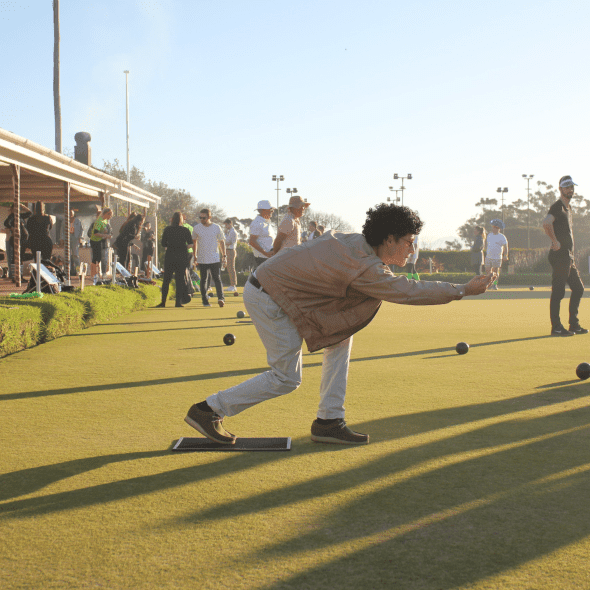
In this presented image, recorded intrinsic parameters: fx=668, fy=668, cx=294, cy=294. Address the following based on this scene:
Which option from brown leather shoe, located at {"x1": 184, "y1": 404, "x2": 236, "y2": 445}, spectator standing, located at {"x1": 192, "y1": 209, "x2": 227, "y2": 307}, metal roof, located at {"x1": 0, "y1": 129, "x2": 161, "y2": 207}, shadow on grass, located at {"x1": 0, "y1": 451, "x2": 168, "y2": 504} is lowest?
shadow on grass, located at {"x1": 0, "y1": 451, "x2": 168, "y2": 504}

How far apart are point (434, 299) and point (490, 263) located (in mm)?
17701

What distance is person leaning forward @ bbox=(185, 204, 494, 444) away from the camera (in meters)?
3.53

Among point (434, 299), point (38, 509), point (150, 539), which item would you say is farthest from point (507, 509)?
point (38, 509)

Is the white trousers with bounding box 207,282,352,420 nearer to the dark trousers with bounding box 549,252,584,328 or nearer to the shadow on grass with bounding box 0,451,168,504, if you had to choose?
the shadow on grass with bounding box 0,451,168,504

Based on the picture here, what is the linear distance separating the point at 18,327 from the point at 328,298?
5380mm

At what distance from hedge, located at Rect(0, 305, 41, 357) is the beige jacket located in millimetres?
4776

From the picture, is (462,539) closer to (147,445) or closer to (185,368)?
(147,445)

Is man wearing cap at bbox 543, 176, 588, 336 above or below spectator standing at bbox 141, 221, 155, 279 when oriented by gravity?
below

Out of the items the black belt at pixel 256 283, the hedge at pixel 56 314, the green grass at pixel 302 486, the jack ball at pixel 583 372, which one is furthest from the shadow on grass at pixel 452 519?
the hedge at pixel 56 314

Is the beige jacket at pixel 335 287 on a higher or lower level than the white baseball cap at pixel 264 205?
lower

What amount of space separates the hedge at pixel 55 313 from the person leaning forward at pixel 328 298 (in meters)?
4.57

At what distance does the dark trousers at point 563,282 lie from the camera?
953 centimetres

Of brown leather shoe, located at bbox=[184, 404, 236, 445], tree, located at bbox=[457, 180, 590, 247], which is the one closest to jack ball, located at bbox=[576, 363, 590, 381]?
brown leather shoe, located at bbox=[184, 404, 236, 445]

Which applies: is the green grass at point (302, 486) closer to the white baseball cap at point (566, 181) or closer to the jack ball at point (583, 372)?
the jack ball at point (583, 372)
